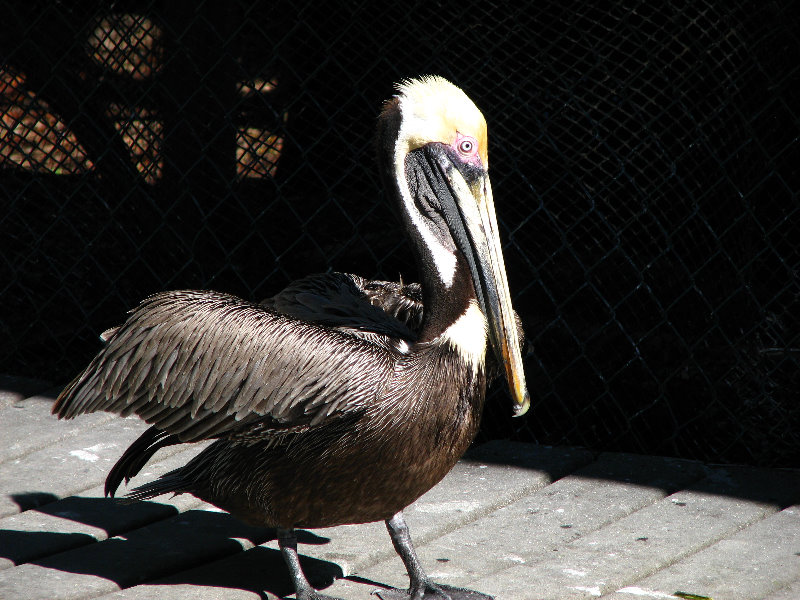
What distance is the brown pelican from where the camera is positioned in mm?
2512

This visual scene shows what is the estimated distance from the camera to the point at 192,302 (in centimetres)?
273

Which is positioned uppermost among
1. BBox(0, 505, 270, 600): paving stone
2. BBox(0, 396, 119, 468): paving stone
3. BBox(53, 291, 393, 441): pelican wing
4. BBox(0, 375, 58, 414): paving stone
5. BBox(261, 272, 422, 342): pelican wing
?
BBox(261, 272, 422, 342): pelican wing

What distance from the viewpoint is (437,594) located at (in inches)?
104

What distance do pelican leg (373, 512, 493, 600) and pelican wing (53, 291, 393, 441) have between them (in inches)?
16.5

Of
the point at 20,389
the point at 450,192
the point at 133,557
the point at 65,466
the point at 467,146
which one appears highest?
the point at 467,146

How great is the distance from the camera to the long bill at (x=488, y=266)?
2.60 metres

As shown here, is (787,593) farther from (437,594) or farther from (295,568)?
(295,568)

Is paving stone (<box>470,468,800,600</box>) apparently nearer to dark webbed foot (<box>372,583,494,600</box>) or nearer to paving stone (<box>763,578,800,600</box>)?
dark webbed foot (<box>372,583,494,600</box>)

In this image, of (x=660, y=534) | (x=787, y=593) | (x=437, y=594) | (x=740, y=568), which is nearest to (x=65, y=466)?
(x=437, y=594)

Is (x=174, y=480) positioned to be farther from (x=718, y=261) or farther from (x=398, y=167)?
(x=718, y=261)

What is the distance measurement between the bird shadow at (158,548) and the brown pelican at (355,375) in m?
0.18

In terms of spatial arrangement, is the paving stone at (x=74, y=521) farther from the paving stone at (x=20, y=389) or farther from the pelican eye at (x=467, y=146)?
the pelican eye at (x=467, y=146)

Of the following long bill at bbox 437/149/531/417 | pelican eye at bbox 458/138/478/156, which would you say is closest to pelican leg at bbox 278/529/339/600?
long bill at bbox 437/149/531/417

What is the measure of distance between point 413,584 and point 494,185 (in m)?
1.88
